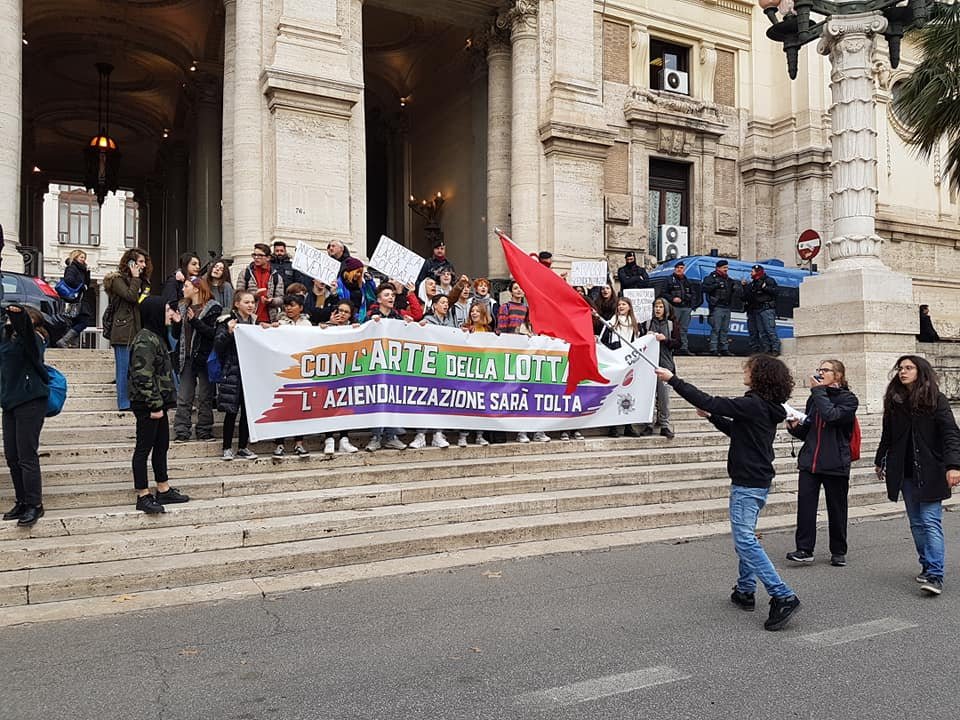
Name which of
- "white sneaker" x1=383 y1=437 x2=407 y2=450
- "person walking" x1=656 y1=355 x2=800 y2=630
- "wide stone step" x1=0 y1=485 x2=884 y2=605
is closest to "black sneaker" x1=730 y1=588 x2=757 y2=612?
"person walking" x1=656 y1=355 x2=800 y2=630

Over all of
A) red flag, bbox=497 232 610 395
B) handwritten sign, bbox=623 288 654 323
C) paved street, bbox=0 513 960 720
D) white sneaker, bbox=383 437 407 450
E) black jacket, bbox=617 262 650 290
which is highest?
black jacket, bbox=617 262 650 290

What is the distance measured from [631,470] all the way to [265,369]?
4246 millimetres

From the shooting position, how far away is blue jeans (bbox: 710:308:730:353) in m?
15.1

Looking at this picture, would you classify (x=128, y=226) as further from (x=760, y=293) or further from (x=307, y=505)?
(x=307, y=505)

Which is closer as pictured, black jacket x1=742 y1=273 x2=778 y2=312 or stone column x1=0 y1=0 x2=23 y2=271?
stone column x1=0 y1=0 x2=23 y2=271

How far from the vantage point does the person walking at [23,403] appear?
6.22 meters

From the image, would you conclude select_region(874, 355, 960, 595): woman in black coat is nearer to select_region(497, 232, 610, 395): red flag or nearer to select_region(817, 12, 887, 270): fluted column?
select_region(497, 232, 610, 395): red flag

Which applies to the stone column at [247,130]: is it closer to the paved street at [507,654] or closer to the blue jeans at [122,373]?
the blue jeans at [122,373]

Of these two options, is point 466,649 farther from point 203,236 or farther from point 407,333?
point 203,236

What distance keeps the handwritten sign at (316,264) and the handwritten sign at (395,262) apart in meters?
0.62

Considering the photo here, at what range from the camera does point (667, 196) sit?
2130 cm

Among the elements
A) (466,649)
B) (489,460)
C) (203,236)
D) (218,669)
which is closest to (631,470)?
(489,460)

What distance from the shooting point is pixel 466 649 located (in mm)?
4645

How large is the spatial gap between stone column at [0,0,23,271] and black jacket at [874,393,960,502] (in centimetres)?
1251
